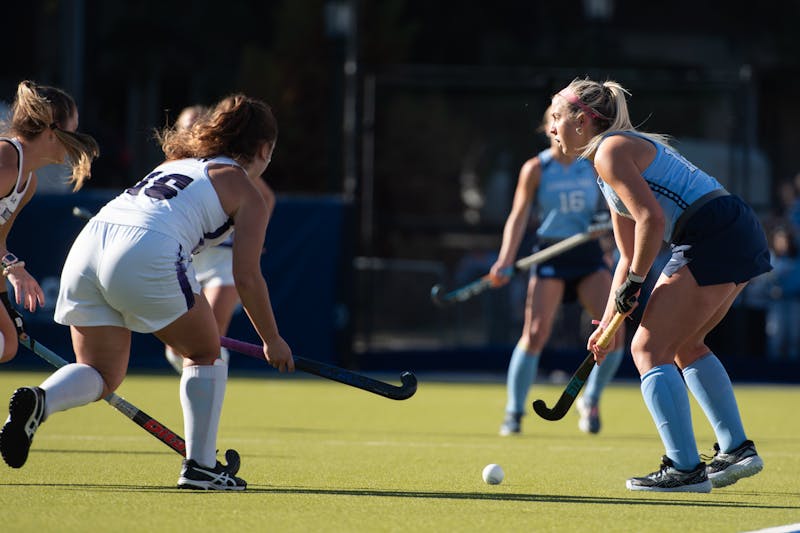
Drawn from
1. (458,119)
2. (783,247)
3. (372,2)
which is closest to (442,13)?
(372,2)

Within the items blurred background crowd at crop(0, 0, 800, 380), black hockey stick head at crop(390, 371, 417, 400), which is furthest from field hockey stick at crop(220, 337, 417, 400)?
blurred background crowd at crop(0, 0, 800, 380)

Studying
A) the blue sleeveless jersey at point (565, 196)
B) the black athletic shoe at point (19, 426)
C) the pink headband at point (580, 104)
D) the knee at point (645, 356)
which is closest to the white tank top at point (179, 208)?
the black athletic shoe at point (19, 426)

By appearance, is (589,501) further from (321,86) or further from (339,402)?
(321,86)

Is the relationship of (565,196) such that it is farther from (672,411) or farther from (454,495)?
(454,495)

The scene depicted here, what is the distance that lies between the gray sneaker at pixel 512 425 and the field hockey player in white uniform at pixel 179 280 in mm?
3063

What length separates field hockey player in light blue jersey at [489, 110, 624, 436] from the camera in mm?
8344

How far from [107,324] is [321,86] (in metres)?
13.5

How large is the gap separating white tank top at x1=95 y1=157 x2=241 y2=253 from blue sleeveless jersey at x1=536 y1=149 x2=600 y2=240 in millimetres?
3538

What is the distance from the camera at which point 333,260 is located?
13.1m

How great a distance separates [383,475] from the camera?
610cm

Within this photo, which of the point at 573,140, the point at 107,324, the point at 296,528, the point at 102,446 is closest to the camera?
the point at 296,528

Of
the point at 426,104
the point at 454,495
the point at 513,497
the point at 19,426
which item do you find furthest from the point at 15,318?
the point at 426,104

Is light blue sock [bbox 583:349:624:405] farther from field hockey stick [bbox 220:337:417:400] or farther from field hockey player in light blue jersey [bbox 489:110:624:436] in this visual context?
field hockey stick [bbox 220:337:417:400]

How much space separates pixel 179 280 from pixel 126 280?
0.20m
